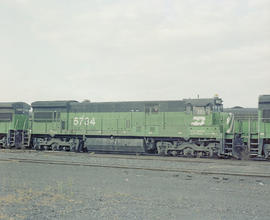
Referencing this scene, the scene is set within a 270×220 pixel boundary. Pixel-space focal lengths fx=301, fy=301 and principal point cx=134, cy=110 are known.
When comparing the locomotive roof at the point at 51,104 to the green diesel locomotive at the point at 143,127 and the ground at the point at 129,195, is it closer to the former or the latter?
the green diesel locomotive at the point at 143,127

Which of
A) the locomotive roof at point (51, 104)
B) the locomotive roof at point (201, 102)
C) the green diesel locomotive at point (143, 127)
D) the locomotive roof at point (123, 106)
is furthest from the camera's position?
the locomotive roof at point (51, 104)

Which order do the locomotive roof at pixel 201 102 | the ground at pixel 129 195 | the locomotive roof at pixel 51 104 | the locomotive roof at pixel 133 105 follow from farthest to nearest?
A: the locomotive roof at pixel 51 104 < the locomotive roof at pixel 133 105 < the locomotive roof at pixel 201 102 < the ground at pixel 129 195

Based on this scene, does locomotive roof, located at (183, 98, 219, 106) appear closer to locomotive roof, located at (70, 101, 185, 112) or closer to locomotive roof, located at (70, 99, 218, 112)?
locomotive roof, located at (70, 99, 218, 112)

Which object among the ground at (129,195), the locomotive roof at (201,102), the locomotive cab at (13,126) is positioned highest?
the locomotive roof at (201,102)

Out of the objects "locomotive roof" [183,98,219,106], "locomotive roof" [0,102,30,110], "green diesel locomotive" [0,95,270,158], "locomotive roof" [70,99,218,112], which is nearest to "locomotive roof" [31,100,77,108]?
"green diesel locomotive" [0,95,270,158]

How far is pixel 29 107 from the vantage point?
75.0 feet

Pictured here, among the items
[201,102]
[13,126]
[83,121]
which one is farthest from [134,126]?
[13,126]

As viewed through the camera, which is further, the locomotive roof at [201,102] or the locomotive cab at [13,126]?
the locomotive cab at [13,126]

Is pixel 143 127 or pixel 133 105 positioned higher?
pixel 133 105

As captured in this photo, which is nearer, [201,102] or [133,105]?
[201,102]

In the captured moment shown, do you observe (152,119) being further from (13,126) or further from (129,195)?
(129,195)

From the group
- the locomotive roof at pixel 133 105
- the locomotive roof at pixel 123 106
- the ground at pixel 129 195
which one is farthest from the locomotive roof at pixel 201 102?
the ground at pixel 129 195

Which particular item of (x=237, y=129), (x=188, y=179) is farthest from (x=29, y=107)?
(x=188, y=179)

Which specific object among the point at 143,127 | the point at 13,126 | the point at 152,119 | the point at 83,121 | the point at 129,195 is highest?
the point at 152,119
